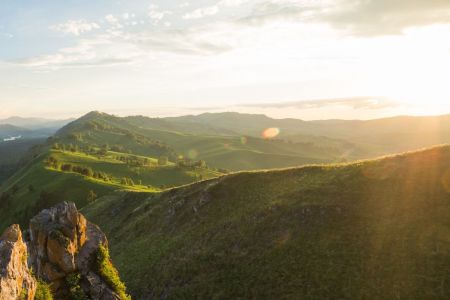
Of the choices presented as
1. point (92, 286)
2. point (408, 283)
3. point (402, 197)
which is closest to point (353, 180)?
point (402, 197)

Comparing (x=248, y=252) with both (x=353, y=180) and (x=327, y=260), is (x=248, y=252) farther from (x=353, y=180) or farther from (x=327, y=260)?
(x=353, y=180)

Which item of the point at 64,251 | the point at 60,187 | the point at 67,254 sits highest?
the point at 64,251

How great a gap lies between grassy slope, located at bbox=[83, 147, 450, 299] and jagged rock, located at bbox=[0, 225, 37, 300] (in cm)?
2212

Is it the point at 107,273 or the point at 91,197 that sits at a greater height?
the point at 107,273

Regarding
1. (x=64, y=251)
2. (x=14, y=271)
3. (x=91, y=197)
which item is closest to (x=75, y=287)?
(x=64, y=251)

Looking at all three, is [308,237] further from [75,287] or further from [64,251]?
[64,251]

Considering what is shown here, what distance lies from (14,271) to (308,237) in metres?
29.5

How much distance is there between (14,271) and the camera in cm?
1983

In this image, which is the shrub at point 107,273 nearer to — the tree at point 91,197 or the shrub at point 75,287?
the shrub at point 75,287

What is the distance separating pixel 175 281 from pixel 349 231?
19.9 metres

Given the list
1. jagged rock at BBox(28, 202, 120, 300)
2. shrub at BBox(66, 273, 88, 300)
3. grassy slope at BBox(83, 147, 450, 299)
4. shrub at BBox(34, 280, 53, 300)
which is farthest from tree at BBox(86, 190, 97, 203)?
shrub at BBox(34, 280, 53, 300)

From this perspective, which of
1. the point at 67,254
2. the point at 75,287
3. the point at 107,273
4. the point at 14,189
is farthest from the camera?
the point at 14,189

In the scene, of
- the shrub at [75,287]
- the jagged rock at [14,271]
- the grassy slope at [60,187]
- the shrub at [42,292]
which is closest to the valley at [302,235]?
the shrub at [75,287]

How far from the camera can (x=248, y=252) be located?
145 feet
